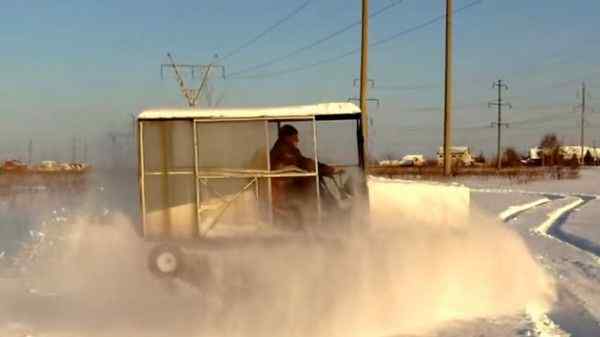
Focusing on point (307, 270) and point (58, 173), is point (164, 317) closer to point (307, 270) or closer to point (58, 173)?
point (307, 270)

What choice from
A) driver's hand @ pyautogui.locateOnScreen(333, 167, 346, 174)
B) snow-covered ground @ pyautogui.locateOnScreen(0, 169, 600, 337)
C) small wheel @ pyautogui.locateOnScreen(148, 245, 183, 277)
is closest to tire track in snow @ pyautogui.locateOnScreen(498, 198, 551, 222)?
snow-covered ground @ pyautogui.locateOnScreen(0, 169, 600, 337)

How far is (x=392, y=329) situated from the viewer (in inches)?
260

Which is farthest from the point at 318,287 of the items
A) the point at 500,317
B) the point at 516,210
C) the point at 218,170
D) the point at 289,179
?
the point at 516,210

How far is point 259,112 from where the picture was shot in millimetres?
7824

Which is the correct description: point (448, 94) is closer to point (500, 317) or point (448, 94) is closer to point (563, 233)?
point (563, 233)

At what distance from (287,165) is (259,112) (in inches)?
27.7

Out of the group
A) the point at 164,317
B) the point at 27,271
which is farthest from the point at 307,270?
the point at 27,271

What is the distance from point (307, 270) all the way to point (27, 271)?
488 centimetres

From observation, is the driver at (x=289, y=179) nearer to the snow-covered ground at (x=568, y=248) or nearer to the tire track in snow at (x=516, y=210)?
the snow-covered ground at (x=568, y=248)

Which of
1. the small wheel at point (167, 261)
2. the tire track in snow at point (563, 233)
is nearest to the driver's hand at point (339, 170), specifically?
the small wheel at point (167, 261)

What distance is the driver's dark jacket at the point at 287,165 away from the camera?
785cm

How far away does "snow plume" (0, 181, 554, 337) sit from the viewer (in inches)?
268

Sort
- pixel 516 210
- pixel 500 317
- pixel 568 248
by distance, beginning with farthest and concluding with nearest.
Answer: pixel 516 210, pixel 568 248, pixel 500 317

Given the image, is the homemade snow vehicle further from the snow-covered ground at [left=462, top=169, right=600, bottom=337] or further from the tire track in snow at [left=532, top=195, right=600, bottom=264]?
the tire track in snow at [left=532, top=195, right=600, bottom=264]
